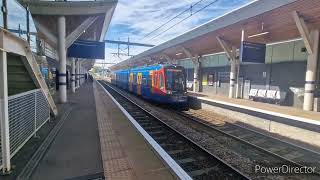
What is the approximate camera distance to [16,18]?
7.89m

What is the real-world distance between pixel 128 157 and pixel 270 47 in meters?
16.1

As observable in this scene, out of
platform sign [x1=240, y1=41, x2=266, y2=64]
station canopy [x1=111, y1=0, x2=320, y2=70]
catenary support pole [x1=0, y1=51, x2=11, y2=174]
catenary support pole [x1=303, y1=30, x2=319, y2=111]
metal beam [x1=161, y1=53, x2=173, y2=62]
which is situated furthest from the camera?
metal beam [x1=161, y1=53, x2=173, y2=62]

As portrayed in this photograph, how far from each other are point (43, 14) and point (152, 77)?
7.79 metres

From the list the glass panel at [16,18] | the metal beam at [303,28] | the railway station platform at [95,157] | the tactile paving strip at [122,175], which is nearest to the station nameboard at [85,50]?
Result: the glass panel at [16,18]

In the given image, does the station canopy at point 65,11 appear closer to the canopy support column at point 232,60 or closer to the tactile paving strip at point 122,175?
the canopy support column at point 232,60

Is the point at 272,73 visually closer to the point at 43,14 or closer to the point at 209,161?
the point at 209,161

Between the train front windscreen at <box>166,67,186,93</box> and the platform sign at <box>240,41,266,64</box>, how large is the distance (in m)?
3.87

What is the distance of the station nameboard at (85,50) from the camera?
57.1 feet

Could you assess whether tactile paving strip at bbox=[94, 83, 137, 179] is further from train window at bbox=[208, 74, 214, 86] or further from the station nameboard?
train window at bbox=[208, 74, 214, 86]

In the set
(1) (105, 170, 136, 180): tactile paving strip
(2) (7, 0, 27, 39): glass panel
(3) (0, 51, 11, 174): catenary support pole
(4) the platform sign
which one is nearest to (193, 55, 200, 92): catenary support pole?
(4) the platform sign

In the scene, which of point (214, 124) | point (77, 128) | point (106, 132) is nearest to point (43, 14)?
point (77, 128)

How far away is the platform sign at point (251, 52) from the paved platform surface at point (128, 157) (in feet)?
31.1

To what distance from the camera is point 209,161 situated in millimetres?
6434

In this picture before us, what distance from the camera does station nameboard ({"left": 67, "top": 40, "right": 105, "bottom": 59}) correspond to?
17391 mm
